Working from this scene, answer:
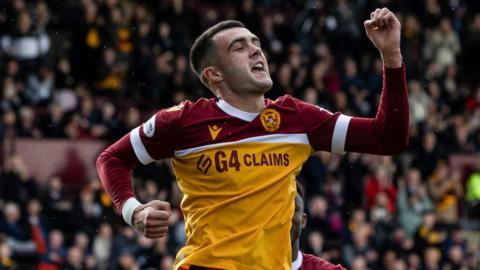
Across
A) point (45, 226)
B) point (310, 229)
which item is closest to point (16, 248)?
point (45, 226)

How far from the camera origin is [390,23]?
588 cm

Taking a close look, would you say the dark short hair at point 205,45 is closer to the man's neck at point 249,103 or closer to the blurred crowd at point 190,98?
the man's neck at point 249,103

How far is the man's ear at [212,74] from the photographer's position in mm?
6637

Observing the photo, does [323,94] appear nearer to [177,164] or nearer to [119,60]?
[119,60]

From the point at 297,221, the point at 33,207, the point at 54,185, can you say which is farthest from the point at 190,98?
the point at 297,221

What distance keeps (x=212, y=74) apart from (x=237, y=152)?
552 millimetres

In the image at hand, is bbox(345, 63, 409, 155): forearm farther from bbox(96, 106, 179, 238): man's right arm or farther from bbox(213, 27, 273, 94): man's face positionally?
bbox(96, 106, 179, 238): man's right arm

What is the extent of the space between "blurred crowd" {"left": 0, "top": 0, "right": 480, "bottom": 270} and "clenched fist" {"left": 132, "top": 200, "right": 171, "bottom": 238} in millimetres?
7873

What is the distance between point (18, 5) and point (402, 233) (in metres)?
6.36

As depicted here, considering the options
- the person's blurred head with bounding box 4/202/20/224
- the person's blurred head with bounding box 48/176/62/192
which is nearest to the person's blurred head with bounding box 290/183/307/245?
the person's blurred head with bounding box 4/202/20/224

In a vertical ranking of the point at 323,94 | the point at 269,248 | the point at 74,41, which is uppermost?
the point at 269,248

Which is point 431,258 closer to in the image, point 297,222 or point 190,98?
point 190,98

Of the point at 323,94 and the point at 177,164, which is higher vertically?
the point at 177,164

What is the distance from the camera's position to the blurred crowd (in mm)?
14820
